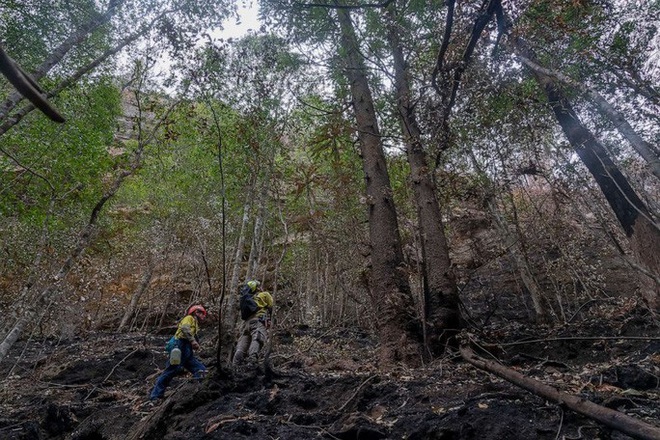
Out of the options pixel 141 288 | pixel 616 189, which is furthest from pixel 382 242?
pixel 141 288

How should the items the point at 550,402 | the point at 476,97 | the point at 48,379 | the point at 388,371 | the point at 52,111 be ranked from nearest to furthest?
the point at 52,111
the point at 550,402
the point at 388,371
the point at 476,97
the point at 48,379

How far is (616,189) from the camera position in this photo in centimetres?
602

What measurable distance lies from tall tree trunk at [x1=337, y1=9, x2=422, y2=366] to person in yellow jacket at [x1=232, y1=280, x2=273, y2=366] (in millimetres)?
2822

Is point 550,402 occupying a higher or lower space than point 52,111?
lower

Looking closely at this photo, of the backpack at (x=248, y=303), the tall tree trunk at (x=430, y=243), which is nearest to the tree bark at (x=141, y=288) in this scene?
the backpack at (x=248, y=303)

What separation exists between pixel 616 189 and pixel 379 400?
5.47 m

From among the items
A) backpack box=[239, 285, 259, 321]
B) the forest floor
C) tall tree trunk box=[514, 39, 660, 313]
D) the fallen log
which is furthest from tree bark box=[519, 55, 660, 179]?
backpack box=[239, 285, 259, 321]

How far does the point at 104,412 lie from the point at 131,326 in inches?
376

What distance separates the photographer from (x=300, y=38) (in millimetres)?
6352

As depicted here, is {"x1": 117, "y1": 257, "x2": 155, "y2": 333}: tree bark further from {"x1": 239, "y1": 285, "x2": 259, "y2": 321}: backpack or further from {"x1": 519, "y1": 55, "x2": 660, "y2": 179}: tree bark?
{"x1": 519, "y1": 55, "x2": 660, "y2": 179}: tree bark

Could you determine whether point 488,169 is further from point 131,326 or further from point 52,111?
point 131,326

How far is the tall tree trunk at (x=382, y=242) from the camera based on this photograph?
4629mm

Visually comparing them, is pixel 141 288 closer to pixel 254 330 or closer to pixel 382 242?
pixel 254 330

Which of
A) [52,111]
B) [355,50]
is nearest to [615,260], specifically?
[355,50]
